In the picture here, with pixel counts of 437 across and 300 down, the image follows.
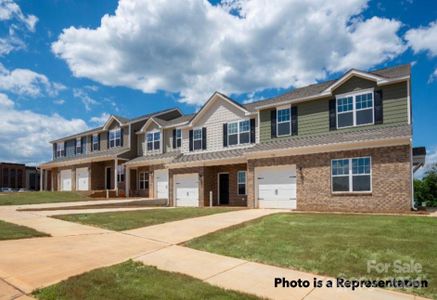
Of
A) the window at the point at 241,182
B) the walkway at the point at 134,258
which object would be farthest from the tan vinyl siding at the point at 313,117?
the walkway at the point at 134,258

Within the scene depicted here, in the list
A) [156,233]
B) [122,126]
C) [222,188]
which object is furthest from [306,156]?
[122,126]

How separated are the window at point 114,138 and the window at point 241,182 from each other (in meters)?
17.1

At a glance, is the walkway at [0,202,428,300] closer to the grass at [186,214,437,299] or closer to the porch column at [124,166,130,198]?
the grass at [186,214,437,299]

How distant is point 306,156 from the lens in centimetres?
1753

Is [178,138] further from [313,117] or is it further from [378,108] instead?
[378,108]

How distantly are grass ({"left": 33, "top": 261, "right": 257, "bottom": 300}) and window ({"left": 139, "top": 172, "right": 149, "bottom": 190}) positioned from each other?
25.6 meters

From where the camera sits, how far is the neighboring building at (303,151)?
15301mm

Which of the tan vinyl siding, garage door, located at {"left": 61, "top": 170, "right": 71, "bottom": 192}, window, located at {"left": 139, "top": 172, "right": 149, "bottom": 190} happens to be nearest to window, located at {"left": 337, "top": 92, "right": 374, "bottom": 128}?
the tan vinyl siding

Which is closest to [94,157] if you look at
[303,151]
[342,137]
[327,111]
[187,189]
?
[187,189]

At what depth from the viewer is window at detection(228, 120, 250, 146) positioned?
76.2 feet

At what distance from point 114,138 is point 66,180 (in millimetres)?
8084

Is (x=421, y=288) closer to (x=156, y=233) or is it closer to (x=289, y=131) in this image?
(x=156, y=233)

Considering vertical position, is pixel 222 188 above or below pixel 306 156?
below

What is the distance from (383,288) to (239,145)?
18.1 m
